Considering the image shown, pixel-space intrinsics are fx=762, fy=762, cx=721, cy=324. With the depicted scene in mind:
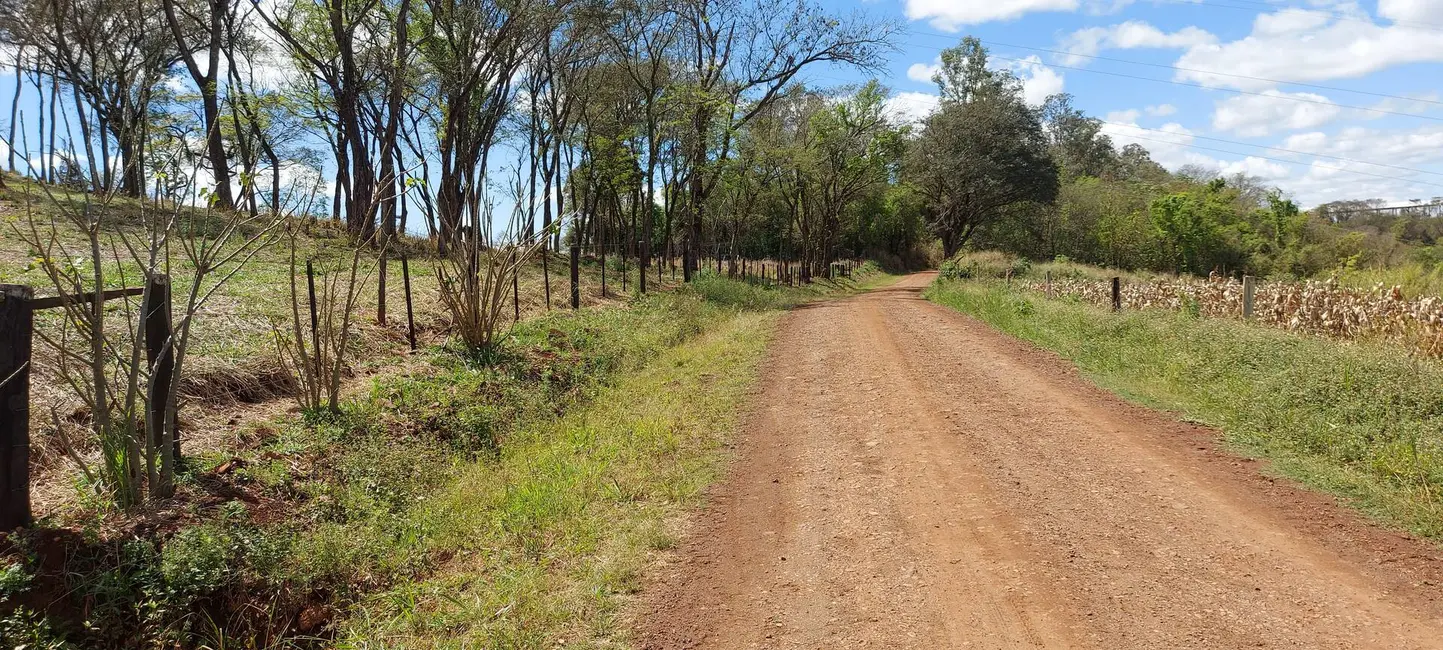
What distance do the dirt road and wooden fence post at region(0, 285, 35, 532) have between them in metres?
3.56

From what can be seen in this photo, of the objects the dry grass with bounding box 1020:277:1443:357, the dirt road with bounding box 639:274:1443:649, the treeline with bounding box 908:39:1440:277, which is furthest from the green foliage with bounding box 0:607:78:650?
the treeline with bounding box 908:39:1440:277

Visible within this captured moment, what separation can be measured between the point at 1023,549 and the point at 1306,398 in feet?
14.1

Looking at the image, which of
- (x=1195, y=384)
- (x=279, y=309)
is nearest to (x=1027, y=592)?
(x=1195, y=384)

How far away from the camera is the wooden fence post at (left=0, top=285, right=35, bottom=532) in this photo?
4.20m

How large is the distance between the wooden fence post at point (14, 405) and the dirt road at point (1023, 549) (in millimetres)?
3560

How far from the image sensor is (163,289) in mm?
5391

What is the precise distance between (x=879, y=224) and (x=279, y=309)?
187 feet

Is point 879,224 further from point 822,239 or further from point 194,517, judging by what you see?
point 194,517

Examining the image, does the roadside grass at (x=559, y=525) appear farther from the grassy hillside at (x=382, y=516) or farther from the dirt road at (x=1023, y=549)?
the dirt road at (x=1023, y=549)

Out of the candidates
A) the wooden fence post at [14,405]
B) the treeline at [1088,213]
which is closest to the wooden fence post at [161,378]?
the wooden fence post at [14,405]

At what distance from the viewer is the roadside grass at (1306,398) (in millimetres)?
5480

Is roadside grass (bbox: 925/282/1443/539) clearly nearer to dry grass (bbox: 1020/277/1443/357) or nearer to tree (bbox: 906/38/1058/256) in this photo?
dry grass (bbox: 1020/277/1443/357)

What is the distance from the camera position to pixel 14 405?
4277mm

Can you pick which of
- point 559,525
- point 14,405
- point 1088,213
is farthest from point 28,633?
point 1088,213
